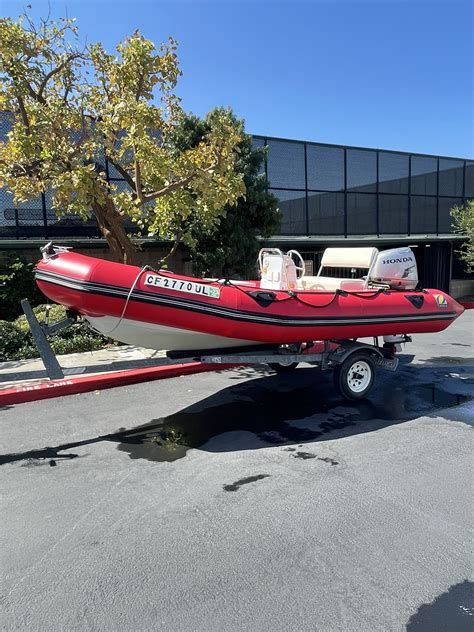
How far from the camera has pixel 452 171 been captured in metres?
18.2

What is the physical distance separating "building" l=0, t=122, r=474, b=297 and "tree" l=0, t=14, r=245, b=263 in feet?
10.4

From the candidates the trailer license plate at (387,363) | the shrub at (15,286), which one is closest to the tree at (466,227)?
the trailer license plate at (387,363)

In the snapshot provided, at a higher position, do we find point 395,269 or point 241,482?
point 395,269

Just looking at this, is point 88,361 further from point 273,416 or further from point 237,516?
point 237,516

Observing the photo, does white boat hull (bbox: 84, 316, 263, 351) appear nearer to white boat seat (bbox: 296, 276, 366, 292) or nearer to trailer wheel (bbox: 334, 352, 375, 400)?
trailer wheel (bbox: 334, 352, 375, 400)

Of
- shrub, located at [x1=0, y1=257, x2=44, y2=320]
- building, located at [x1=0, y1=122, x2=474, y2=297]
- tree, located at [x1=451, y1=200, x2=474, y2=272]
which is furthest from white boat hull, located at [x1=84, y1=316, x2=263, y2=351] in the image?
tree, located at [x1=451, y1=200, x2=474, y2=272]

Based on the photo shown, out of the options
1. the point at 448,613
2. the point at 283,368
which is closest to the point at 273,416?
the point at 283,368

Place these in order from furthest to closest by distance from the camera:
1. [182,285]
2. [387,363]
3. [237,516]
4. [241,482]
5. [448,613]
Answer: [387,363], [182,285], [241,482], [237,516], [448,613]

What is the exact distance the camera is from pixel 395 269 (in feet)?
21.5

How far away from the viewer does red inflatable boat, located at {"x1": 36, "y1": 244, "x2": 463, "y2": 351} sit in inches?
186

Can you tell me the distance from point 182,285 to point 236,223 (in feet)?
18.8

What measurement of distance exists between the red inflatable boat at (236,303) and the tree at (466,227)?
424 inches

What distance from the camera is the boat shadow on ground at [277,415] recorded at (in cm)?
459

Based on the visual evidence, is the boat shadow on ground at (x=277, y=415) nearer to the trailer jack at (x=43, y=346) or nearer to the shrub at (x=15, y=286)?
the trailer jack at (x=43, y=346)
